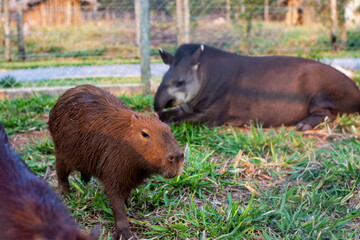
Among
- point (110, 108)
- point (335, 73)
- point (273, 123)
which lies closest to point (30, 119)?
point (110, 108)

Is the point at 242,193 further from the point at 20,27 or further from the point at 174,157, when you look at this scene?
the point at 20,27

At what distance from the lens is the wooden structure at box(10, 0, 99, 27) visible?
8305 mm

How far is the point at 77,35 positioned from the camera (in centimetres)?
977

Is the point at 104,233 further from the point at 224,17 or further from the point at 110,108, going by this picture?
the point at 224,17

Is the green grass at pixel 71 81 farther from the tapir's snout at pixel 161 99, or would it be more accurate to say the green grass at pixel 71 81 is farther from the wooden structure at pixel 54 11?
the tapir's snout at pixel 161 99

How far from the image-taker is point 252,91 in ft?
17.5

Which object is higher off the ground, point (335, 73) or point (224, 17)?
point (224, 17)

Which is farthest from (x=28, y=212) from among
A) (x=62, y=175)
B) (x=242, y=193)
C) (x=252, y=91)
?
(x=252, y=91)

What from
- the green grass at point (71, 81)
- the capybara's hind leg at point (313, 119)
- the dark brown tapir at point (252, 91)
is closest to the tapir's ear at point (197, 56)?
the dark brown tapir at point (252, 91)

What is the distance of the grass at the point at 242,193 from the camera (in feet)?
8.63

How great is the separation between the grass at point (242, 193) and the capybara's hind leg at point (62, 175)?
3.2 inches

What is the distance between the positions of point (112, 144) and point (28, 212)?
1236mm

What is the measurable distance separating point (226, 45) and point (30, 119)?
16.9ft

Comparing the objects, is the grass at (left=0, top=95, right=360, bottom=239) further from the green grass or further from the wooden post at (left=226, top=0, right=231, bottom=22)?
the wooden post at (left=226, top=0, right=231, bottom=22)
